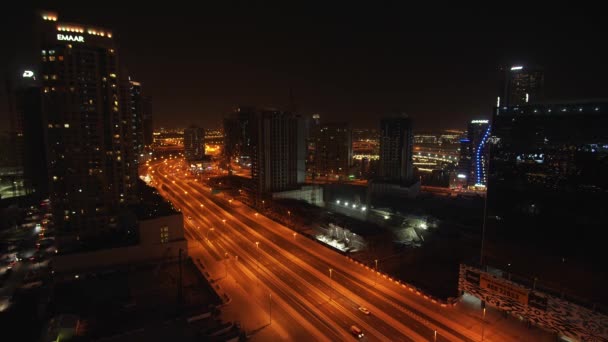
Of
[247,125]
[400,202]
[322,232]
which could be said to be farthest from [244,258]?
[247,125]

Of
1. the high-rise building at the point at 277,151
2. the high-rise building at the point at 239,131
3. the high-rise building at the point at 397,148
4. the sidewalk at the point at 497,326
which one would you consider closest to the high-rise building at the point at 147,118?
the high-rise building at the point at 239,131

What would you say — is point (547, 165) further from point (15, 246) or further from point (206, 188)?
point (206, 188)

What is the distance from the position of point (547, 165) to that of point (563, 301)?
12121mm

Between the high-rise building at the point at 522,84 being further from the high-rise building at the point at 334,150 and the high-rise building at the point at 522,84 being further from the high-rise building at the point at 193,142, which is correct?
the high-rise building at the point at 193,142

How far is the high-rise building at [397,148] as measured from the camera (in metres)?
104

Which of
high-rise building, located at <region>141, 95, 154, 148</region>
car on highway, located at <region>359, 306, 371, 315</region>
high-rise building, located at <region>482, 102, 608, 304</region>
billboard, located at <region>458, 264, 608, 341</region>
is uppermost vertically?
high-rise building, located at <region>141, 95, 154, 148</region>

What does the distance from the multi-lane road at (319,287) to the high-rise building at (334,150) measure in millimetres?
63923

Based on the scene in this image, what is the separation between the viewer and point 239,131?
156750mm

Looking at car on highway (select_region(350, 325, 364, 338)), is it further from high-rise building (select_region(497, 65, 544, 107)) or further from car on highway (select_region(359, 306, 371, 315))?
high-rise building (select_region(497, 65, 544, 107))

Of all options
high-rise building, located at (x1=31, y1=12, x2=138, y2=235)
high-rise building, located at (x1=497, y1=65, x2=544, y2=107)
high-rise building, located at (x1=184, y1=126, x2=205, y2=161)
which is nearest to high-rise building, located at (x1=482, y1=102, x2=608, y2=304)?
high-rise building, located at (x1=31, y1=12, x2=138, y2=235)

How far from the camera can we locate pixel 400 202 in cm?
8325

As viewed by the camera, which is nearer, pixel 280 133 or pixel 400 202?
pixel 280 133

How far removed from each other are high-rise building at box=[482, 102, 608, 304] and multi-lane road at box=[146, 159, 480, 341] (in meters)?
9.19

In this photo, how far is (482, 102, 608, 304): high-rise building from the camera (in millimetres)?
27406
